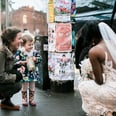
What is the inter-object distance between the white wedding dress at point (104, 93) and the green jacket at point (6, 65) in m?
1.81

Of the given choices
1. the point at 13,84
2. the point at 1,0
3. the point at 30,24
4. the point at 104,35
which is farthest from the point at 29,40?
the point at 30,24

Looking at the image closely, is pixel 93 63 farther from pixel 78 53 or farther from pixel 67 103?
pixel 67 103

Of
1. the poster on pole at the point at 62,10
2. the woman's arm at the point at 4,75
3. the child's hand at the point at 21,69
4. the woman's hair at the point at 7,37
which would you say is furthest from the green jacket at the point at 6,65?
the poster on pole at the point at 62,10

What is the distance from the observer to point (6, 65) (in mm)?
5441

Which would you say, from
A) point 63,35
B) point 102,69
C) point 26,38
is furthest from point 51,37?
point 102,69

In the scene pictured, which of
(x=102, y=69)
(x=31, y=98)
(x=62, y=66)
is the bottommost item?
(x=31, y=98)

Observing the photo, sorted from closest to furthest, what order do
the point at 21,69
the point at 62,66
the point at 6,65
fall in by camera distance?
the point at 6,65, the point at 21,69, the point at 62,66

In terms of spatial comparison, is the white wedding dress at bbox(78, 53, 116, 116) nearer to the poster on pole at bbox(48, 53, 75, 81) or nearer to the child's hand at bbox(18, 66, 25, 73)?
the child's hand at bbox(18, 66, 25, 73)

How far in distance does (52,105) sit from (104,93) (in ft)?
8.69

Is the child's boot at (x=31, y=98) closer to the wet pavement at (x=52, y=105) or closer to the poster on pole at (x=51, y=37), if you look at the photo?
the wet pavement at (x=52, y=105)

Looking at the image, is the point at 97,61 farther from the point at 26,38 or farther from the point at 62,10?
the point at 62,10

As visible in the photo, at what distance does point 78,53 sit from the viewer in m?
4.72

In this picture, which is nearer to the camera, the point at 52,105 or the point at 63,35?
the point at 52,105

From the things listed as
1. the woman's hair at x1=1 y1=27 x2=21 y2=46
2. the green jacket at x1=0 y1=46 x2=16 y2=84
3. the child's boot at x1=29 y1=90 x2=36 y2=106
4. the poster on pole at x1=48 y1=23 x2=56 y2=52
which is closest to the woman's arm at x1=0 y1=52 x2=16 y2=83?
the green jacket at x1=0 y1=46 x2=16 y2=84
